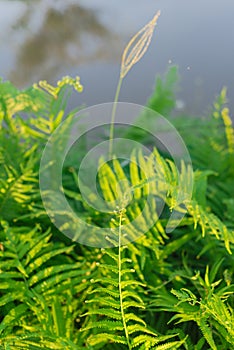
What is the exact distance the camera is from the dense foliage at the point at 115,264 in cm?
44

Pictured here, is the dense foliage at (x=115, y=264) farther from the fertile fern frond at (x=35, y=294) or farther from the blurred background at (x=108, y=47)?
the blurred background at (x=108, y=47)

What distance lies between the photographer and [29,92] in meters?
0.67

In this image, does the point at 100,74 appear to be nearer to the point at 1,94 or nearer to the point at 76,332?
the point at 1,94

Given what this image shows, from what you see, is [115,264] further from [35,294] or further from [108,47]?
[108,47]

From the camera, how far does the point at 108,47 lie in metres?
1.04

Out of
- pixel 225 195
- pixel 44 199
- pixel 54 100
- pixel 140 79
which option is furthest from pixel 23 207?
pixel 140 79

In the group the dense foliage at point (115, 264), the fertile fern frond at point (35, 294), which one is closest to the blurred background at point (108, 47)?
the dense foliage at point (115, 264)

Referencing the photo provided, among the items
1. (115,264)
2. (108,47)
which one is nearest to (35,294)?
(115,264)

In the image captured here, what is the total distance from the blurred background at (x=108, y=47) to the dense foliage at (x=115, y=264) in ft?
0.76

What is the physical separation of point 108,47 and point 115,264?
23.6 inches

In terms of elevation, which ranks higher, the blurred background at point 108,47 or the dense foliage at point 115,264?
the blurred background at point 108,47

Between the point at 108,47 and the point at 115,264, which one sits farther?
the point at 108,47

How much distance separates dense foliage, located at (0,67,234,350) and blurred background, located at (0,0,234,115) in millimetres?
231

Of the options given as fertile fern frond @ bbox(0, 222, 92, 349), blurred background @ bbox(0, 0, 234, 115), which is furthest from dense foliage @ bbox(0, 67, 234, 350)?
blurred background @ bbox(0, 0, 234, 115)
